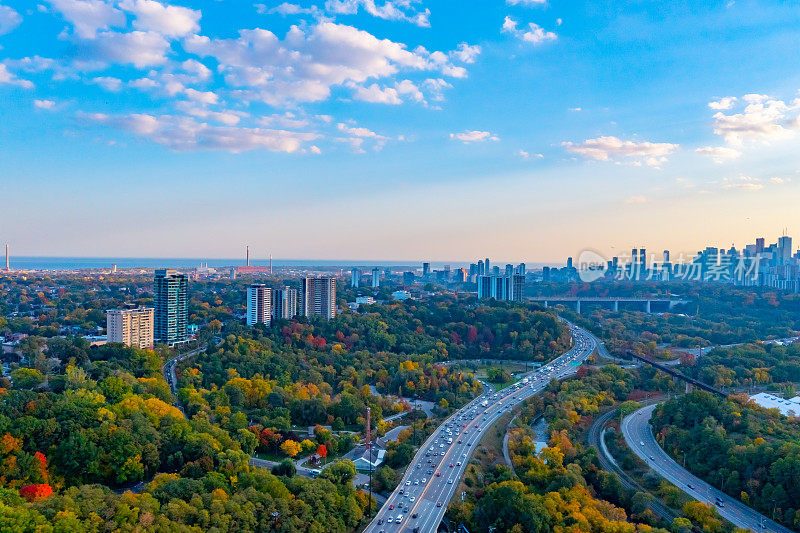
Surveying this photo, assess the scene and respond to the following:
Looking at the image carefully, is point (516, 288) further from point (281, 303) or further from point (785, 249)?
point (785, 249)

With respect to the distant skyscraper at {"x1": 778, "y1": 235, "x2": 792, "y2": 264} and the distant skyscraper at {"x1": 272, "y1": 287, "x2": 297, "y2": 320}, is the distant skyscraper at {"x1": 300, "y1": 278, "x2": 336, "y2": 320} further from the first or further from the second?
the distant skyscraper at {"x1": 778, "y1": 235, "x2": 792, "y2": 264}

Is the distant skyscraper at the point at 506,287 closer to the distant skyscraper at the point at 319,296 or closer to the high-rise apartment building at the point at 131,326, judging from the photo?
the distant skyscraper at the point at 319,296

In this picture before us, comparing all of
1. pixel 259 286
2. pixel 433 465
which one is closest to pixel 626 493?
pixel 433 465

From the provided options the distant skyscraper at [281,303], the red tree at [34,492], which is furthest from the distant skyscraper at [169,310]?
the red tree at [34,492]

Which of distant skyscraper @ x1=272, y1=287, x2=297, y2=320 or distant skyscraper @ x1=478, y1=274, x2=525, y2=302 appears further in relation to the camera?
distant skyscraper @ x1=478, y1=274, x2=525, y2=302

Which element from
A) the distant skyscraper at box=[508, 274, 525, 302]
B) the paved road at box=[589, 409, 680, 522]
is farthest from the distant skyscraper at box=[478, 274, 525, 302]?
the paved road at box=[589, 409, 680, 522]

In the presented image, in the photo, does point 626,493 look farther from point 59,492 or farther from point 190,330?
point 190,330
